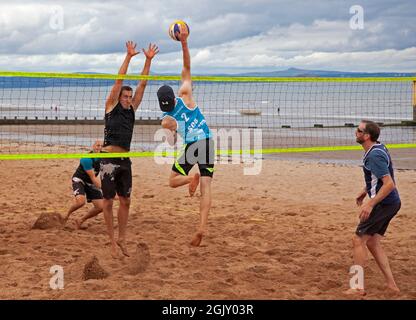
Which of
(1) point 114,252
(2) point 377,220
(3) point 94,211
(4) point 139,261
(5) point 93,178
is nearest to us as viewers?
(2) point 377,220

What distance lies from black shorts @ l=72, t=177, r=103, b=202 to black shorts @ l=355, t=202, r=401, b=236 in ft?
11.6

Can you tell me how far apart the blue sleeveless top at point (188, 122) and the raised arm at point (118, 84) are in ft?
1.79

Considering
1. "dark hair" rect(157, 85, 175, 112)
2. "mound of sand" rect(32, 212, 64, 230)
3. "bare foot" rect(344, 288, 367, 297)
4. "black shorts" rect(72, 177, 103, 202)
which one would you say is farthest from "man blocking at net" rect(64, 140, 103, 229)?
"bare foot" rect(344, 288, 367, 297)

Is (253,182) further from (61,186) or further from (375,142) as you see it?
(375,142)

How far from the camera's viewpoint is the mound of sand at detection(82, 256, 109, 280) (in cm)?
555

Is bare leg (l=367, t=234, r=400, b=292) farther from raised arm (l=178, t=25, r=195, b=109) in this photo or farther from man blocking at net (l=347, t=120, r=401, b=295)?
raised arm (l=178, t=25, r=195, b=109)

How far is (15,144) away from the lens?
62.2 feet

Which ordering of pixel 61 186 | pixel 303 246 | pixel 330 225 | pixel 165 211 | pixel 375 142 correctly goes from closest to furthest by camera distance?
pixel 375 142
pixel 303 246
pixel 330 225
pixel 165 211
pixel 61 186

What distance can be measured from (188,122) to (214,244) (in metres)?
1.47

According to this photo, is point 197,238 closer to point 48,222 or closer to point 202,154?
point 202,154

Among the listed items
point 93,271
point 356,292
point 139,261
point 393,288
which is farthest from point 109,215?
point 393,288

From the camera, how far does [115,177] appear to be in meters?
6.34
